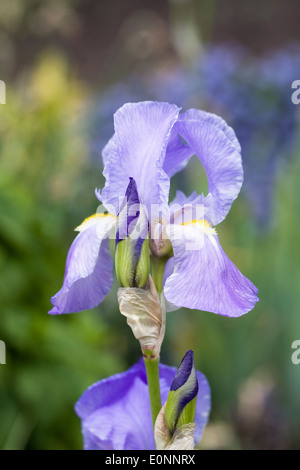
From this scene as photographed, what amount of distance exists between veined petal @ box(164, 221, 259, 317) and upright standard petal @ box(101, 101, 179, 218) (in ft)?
0.14

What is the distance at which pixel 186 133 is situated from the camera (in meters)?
0.50

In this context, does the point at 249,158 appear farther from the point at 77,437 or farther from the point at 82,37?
the point at 82,37

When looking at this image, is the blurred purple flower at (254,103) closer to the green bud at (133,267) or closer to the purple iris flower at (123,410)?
the purple iris flower at (123,410)

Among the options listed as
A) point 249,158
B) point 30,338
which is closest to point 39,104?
point 249,158

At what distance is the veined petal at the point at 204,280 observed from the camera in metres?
0.43

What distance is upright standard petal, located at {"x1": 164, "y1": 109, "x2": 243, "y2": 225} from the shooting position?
49 cm

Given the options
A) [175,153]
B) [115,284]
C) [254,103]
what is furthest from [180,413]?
[254,103]

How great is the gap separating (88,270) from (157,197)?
0.28 ft

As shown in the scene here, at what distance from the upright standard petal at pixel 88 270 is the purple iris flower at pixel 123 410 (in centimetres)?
10

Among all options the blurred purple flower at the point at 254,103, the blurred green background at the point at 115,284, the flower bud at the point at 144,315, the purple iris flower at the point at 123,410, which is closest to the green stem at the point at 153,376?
the flower bud at the point at 144,315

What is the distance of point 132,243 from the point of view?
465 mm

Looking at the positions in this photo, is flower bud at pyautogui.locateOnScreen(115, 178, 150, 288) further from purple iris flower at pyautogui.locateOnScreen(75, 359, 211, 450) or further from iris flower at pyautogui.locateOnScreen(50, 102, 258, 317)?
purple iris flower at pyautogui.locateOnScreen(75, 359, 211, 450)

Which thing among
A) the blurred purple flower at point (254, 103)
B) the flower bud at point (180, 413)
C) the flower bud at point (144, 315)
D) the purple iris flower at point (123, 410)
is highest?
the blurred purple flower at point (254, 103)
